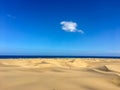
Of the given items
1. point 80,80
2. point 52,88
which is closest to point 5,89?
point 52,88

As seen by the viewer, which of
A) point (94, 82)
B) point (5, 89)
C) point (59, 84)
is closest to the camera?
point (5, 89)

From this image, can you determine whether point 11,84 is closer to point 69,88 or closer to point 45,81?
point 45,81

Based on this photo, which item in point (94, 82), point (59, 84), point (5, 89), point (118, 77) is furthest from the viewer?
point (118, 77)

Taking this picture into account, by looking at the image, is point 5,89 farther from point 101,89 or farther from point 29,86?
point 101,89

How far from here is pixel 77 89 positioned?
4977 millimetres

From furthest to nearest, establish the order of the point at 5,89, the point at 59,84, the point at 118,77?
the point at 118,77
the point at 59,84
the point at 5,89

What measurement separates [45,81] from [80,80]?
2.95 ft

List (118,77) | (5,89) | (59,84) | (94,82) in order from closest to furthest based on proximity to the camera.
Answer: (5,89), (59,84), (94,82), (118,77)

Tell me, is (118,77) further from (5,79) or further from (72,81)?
(5,79)

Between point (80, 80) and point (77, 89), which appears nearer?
point (77, 89)

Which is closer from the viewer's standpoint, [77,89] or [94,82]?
[77,89]

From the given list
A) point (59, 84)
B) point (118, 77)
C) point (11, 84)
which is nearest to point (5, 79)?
Result: point (11, 84)

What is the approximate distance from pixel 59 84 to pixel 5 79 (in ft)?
4.89

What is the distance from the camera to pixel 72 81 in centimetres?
573
